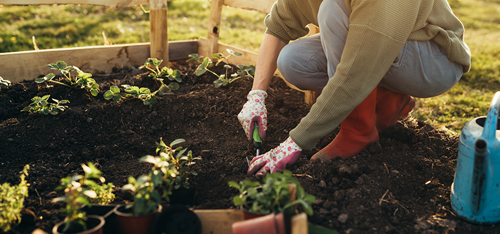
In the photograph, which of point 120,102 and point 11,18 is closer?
point 120,102

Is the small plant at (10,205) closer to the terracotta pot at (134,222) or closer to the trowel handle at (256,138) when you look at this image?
the terracotta pot at (134,222)

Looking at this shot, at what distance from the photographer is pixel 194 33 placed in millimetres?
4484

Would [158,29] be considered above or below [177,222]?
above

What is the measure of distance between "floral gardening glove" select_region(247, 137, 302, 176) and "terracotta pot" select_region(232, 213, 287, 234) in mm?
522

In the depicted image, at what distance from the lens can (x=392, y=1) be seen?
145 cm

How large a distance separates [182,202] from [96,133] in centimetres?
86

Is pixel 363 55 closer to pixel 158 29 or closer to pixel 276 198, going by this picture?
pixel 276 198

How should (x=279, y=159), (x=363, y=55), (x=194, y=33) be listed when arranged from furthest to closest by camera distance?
(x=194, y=33)
(x=279, y=159)
(x=363, y=55)

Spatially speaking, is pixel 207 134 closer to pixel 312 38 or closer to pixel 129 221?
pixel 312 38

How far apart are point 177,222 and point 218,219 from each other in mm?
147

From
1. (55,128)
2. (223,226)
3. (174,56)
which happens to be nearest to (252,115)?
(223,226)

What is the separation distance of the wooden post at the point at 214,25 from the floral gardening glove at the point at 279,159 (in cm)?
160

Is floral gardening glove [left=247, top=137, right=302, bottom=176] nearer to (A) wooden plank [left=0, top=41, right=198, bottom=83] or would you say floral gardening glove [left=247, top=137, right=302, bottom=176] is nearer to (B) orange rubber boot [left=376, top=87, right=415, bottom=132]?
(B) orange rubber boot [left=376, top=87, right=415, bottom=132]

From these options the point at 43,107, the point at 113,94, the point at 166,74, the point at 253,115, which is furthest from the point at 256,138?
the point at 43,107
